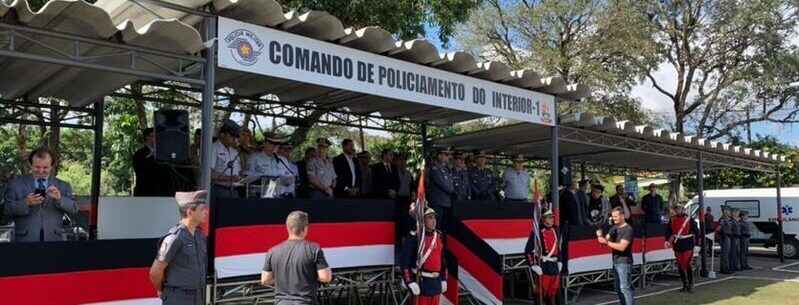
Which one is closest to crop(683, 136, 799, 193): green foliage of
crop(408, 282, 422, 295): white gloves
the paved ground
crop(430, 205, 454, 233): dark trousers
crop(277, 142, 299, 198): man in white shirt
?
the paved ground

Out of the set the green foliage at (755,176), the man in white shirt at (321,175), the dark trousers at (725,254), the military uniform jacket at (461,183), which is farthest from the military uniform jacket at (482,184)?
the green foliage at (755,176)

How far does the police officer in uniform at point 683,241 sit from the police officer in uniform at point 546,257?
473 cm

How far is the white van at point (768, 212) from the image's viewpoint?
72.3 ft

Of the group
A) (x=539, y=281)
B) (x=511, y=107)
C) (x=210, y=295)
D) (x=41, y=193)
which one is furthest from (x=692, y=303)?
(x=41, y=193)

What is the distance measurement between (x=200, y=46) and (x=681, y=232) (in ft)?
37.0

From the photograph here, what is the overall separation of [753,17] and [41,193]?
28265 mm

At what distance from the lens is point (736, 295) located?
42.5 feet

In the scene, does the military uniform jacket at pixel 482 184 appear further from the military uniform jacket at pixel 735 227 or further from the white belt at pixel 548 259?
the military uniform jacket at pixel 735 227

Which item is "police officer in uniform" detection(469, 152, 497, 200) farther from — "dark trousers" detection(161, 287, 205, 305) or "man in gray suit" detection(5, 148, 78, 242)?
"dark trousers" detection(161, 287, 205, 305)

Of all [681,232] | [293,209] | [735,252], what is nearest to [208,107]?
[293,209]

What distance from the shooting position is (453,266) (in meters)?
8.88

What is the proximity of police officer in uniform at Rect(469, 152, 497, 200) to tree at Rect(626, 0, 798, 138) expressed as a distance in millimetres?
18017

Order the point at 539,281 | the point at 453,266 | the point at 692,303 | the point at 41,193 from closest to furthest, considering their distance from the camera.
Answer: the point at 41,193 → the point at 453,266 → the point at 539,281 → the point at 692,303

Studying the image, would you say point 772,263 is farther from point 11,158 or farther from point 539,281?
point 11,158
